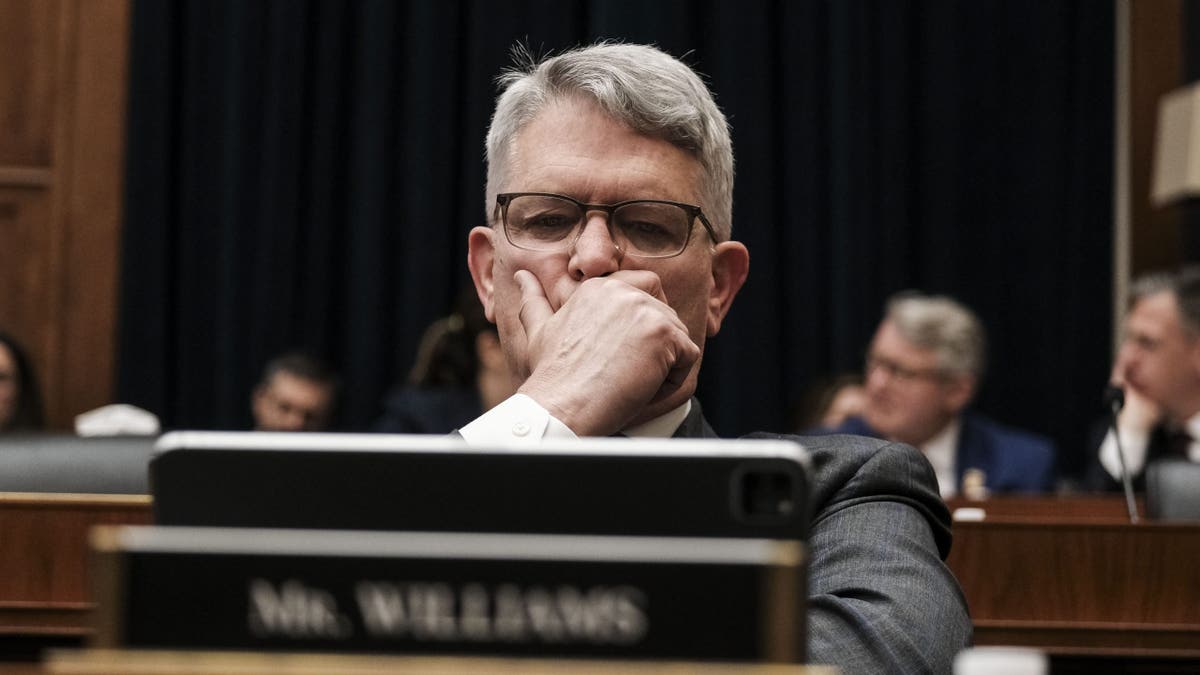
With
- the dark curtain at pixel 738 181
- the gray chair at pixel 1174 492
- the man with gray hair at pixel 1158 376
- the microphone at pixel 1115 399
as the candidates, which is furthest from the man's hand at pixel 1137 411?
the gray chair at pixel 1174 492

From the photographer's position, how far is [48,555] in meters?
1.86

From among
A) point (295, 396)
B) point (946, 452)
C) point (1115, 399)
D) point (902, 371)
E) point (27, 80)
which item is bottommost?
point (946, 452)

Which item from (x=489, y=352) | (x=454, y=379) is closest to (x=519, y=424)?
(x=489, y=352)

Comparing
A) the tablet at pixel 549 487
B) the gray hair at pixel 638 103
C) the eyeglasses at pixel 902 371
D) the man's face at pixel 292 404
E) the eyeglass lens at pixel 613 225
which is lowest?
the man's face at pixel 292 404

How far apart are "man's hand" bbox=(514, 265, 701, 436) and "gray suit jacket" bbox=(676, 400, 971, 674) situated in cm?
16

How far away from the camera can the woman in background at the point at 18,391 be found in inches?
154

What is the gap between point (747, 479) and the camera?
0.73 m

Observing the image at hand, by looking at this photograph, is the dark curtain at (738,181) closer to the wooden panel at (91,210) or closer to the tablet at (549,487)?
the wooden panel at (91,210)

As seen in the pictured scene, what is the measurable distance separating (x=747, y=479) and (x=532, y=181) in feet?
2.72

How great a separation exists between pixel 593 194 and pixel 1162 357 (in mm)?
2943

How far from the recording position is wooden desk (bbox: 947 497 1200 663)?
6.55ft

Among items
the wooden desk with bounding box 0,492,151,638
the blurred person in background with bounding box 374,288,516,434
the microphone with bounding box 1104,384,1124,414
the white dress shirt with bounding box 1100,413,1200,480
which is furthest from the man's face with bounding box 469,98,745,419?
the white dress shirt with bounding box 1100,413,1200,480

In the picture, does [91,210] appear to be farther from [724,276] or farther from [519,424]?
[519,424]

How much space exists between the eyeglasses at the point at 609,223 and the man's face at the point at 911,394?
275cm
